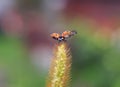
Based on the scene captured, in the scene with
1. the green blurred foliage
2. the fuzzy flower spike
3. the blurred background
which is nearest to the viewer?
the fuzzy flower spike

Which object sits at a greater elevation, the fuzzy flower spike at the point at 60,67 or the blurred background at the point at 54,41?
the blurred background at the point at 54,41

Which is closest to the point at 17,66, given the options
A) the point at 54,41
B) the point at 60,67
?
the point at 54,41

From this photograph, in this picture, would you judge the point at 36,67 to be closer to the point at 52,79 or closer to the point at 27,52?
the point at 27,52

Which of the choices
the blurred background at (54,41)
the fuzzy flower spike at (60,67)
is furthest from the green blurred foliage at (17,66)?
the fuzzy flower spike at (60,67)

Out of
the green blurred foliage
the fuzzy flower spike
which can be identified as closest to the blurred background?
the green blurred foliage

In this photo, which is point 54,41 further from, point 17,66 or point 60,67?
point 60,67

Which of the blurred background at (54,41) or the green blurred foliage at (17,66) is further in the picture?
the green blurred foliage at (17,66)

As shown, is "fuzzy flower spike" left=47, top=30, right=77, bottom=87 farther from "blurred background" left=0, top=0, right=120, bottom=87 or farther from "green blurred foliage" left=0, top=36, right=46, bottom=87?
"green blurred foliage" left=0, top=36, right=46, bottom=87

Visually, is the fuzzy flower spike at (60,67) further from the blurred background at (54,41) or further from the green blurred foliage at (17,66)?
the green blurred foliage at (17,66)

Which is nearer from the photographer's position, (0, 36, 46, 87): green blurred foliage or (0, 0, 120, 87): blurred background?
(0, 0, 120, 87): blurred background

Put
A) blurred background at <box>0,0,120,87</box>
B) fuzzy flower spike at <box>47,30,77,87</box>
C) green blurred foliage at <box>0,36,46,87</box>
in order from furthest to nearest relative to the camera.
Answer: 1. green blurred foliage at <box>0,36,46,87</box>
2. blurred background at <box>0,0,120,87</box>
3. fuzzy flower spike at <box>47,30,77,87</box>
